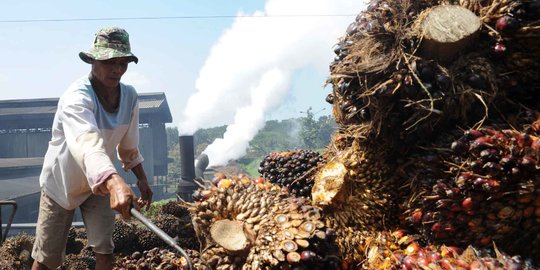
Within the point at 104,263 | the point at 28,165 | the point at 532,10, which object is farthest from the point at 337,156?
the point at 28,165

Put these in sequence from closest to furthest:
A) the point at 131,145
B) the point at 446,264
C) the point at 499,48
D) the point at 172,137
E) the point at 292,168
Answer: the point at 446,264 → the point at 499,48 → the point at 131,145 → the point at 292,168 → the point at 172,137

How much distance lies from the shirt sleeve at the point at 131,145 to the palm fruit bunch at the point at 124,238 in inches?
68.6

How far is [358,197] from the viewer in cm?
258

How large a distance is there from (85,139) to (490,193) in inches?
84.4

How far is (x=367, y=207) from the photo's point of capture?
2553 mm

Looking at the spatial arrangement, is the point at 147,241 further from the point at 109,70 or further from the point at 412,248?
the point at 412,248

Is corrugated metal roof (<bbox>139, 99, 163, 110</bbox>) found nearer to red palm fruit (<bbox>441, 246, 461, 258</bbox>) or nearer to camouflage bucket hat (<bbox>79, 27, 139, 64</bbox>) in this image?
camouflage bucket hat (<bbox>79, 27, 139, 64</bbox>)

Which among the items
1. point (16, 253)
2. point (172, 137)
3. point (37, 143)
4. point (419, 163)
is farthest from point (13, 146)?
point (419, 163)

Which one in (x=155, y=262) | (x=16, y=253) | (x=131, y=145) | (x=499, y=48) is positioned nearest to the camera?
(x=499, y=48)

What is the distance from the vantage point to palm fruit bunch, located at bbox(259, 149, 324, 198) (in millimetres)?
3400

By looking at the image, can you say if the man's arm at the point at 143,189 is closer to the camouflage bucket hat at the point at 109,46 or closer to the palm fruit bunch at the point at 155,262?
the palm fruit bunch at the point at 155,262

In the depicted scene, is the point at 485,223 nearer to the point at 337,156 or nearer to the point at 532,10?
the point at 337,156

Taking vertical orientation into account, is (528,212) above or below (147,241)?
above

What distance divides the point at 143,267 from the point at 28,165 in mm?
18762
